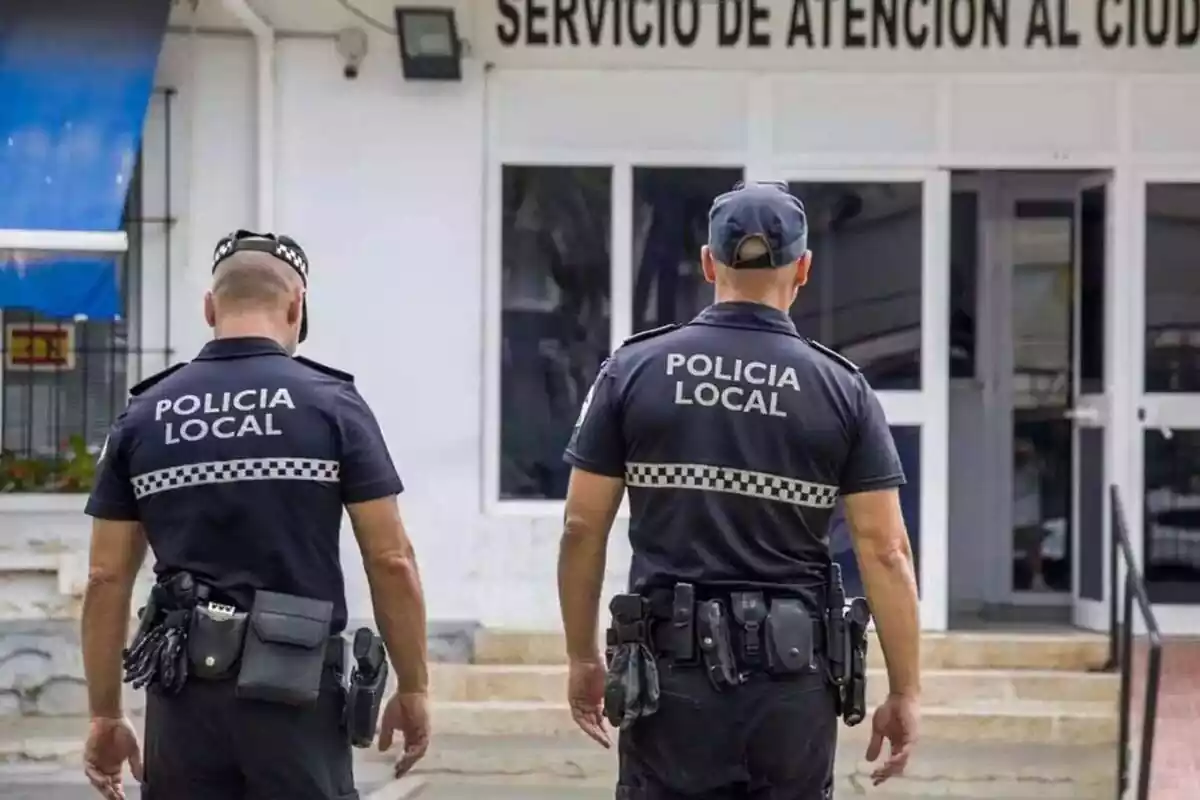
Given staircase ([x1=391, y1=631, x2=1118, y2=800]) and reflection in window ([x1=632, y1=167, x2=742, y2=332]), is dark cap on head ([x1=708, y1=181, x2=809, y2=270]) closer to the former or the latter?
staircase ([x1=391, y1=631, x2=1118, y2=800])

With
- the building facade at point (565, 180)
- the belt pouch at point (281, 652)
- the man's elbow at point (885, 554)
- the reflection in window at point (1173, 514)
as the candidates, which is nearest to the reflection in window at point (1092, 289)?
the building facade at point (565, 180)

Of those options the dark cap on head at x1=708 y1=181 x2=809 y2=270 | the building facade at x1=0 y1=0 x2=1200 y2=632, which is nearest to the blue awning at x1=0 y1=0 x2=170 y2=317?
the building facade at x1=0 y1=0 x2=1200 y2=632

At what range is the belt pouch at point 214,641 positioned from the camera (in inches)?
133

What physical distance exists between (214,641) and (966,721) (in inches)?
156

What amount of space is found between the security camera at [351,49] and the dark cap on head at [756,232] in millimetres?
3837

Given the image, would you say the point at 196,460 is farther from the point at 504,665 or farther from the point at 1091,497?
the point at 1091,497

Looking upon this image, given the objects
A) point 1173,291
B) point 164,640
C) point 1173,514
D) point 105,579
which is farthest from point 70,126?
point 1173,514

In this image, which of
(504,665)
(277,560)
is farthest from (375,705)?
(504,665)

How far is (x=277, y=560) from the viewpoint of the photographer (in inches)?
134

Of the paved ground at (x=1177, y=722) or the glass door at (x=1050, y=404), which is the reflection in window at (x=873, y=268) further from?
the paved ground at (x=1177, y=722)

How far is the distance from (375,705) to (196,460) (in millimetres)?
652

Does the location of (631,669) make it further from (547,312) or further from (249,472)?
(547,312)

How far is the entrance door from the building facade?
1.84ft

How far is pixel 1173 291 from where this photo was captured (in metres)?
7.59
